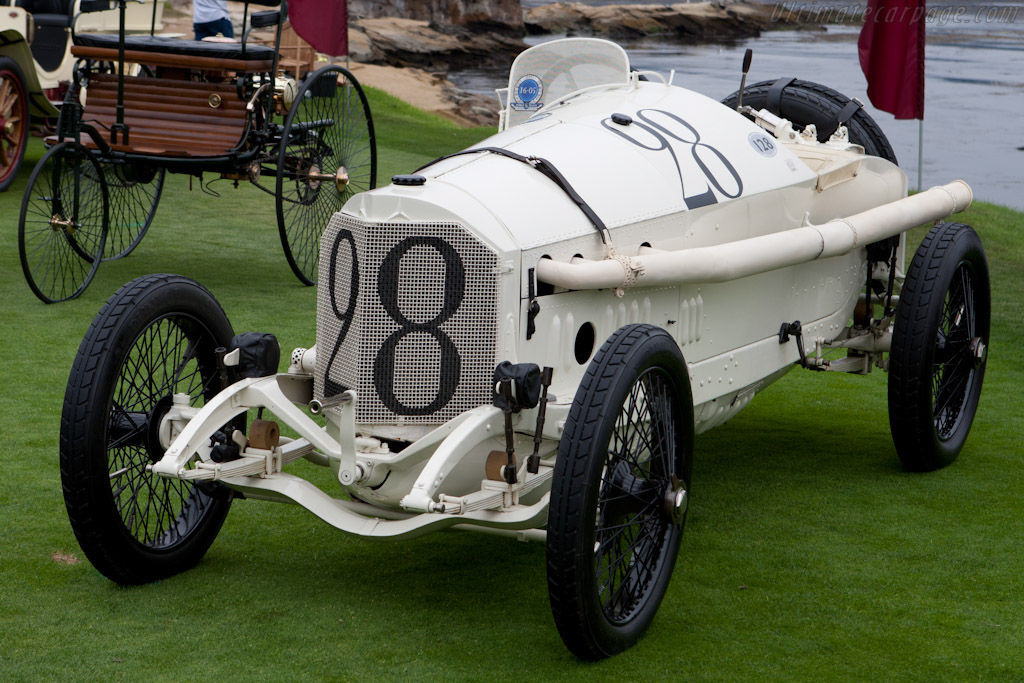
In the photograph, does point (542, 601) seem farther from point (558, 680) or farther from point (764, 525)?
point (764, 525)

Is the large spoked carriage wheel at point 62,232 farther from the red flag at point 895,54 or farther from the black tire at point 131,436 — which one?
the red flag at point 895,54

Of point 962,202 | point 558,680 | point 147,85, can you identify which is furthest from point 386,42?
point 558,680

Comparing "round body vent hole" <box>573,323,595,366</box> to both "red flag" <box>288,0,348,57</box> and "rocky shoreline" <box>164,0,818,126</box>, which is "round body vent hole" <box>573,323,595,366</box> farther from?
"rocky shoreline" <box>164,0,818,126</box>

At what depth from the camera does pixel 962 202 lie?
197 inches

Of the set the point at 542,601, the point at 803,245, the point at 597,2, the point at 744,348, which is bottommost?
the point at 542,601


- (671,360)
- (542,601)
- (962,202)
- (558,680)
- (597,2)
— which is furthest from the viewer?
(597,2)

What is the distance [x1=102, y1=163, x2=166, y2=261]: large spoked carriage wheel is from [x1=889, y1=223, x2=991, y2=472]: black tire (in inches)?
176

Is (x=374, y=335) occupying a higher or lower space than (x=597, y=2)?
lower

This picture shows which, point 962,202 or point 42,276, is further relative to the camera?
point 42,276

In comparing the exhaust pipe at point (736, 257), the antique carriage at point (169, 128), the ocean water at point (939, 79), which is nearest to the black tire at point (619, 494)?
the exhaust pipe at point (736, 257)

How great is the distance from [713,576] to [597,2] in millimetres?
43541

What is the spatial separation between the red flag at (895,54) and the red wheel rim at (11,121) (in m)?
6.21

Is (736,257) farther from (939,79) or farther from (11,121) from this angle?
(939,79)

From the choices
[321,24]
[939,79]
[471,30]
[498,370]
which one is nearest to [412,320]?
[498,370]
